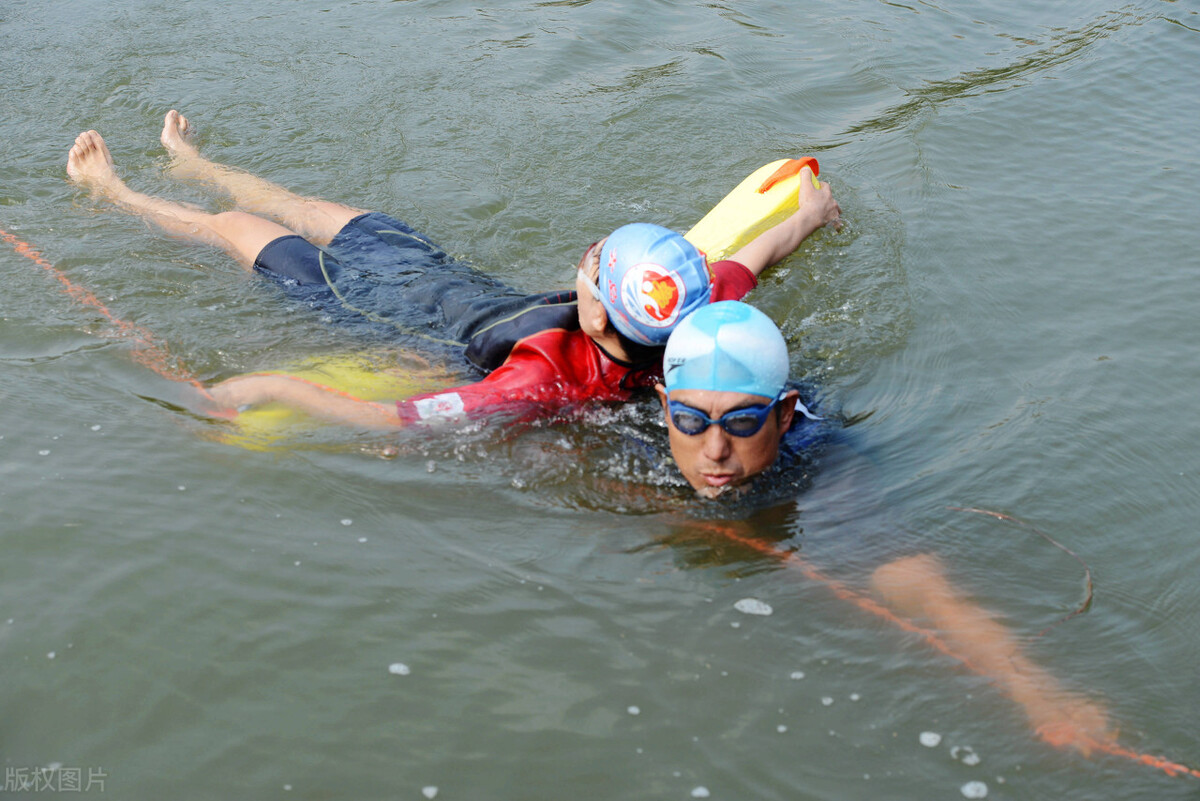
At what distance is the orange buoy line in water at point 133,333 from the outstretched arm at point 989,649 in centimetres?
339

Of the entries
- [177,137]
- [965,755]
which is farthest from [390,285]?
[965,755]

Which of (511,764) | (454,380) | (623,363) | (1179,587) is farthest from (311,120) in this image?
(1179,587)

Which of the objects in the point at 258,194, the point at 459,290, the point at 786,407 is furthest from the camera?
the point at 258,194

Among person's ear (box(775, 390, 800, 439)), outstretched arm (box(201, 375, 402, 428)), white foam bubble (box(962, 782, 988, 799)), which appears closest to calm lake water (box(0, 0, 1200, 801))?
white foam bubble (box(962, 782, 988, 799))

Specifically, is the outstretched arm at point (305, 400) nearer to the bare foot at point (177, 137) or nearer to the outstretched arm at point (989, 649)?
the outstretched arm at point (989, 649)

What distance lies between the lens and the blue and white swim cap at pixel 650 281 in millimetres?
4324

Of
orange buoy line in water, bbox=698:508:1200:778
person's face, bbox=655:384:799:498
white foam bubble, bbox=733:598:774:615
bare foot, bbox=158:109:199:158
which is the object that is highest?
bare foot, bbox=158:109:199:158

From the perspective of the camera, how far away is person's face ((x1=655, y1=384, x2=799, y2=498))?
396 centimetres

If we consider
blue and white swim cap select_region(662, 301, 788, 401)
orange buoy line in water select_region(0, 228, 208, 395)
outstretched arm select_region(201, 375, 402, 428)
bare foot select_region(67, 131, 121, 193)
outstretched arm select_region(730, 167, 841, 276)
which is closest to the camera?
blue and white swim cap select_region(662, 301, 788, 401)

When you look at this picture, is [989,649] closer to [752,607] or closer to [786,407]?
[752,607]

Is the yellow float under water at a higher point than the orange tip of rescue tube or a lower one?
lower

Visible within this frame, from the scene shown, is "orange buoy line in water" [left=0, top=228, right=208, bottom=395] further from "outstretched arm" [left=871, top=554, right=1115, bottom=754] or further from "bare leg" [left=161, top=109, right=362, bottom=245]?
"outstretched arm" [left=871, top=554, right=1115, bottom=754]

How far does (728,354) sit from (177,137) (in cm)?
538

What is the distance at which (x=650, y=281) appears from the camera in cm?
431
